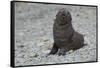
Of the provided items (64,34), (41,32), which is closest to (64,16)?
(64,34)

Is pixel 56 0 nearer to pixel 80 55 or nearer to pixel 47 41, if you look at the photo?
pixel 47 41

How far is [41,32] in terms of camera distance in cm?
252

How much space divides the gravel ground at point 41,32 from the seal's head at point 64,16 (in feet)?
0.15

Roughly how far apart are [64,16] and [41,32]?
0.35 metres

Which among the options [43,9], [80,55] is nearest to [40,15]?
[43,9]

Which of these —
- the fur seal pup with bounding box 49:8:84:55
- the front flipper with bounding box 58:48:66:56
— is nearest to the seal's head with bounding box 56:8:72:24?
the fur seal pup with bounding box 49:8:84:55

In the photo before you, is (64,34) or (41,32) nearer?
(41,32)

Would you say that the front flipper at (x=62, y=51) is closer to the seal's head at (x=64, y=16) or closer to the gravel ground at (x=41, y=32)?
the gravel ground at (x=41, y=32)

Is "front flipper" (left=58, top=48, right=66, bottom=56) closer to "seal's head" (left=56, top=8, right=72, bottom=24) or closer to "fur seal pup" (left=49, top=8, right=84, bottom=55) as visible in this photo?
"fur seal pup" (left=49, top=8, right=84, bottom=55)

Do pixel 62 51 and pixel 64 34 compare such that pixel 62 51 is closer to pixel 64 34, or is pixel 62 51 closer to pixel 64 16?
pixel 64 34

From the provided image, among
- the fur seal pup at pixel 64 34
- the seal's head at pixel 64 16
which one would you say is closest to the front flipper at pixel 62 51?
the fur seal pup at pixel 64 34

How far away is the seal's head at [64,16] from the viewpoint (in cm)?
259

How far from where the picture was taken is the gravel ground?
7.91ft

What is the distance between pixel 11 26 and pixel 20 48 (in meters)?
0.27
